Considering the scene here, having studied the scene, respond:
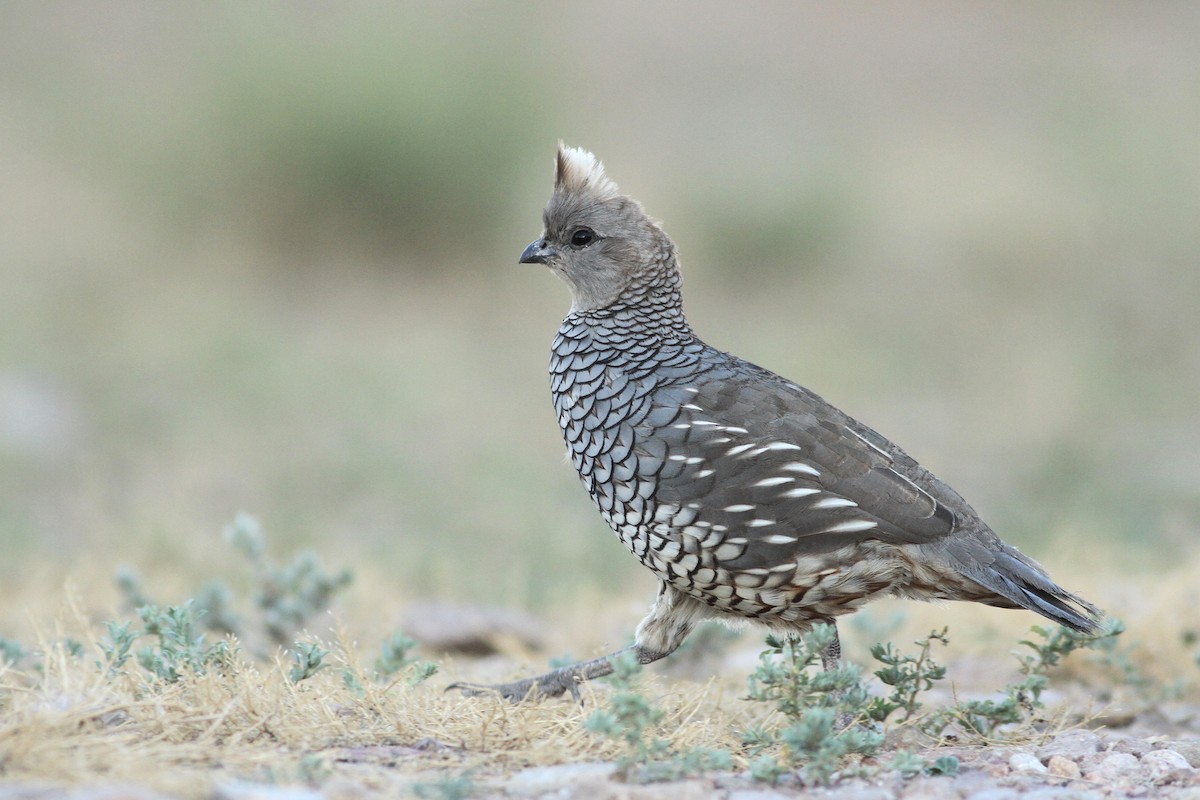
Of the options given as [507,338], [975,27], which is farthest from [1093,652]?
[975,27]

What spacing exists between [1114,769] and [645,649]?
4.94 ft

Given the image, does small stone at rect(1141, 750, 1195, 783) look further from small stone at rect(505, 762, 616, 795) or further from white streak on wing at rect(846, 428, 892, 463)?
small stone at rect(505, 762, 616, 795)

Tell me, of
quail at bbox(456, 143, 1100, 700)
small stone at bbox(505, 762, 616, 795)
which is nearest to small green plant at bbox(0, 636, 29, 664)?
quail at bbox(456, 143, 1100, 700)

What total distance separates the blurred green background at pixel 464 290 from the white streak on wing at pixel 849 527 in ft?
9.82

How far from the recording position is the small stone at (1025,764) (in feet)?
11.4

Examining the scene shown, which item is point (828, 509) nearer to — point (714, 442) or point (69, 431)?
point (714, 442)

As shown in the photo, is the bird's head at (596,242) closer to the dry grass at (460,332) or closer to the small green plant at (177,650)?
the dry grass at (460,332)

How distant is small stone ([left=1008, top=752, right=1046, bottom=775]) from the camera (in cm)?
348

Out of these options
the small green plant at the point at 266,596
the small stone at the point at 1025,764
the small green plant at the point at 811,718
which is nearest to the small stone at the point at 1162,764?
the small stone at the point at 1025,764

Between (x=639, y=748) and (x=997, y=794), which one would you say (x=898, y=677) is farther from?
(x=639, y=748)

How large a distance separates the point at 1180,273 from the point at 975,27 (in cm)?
1030

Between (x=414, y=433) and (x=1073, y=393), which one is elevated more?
(x=1073, y=393)

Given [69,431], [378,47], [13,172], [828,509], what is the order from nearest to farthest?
[828,509] < [69,431] < [378,47] < [13,172]

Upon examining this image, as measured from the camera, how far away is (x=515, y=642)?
5.74 m
